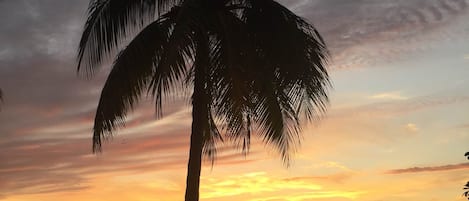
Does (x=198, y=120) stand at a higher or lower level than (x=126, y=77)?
lower

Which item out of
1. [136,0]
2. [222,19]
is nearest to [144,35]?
[136,0]

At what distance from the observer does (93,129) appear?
15227mm

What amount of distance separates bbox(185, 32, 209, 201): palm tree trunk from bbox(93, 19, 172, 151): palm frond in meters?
1.04

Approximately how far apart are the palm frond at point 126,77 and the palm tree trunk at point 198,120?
3.41ft

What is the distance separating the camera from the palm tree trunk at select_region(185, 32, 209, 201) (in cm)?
1351

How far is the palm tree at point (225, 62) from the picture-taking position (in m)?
14.1

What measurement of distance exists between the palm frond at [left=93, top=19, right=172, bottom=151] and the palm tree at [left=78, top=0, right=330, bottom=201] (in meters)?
0.02

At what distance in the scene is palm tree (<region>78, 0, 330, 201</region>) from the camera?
1409 centimetres

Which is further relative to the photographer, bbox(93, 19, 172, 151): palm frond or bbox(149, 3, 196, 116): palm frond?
bbox(93, 19, 172, 151): palm frond

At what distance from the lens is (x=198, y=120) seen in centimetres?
1400

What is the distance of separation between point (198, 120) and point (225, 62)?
138 centimetres

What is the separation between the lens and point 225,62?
14102mm

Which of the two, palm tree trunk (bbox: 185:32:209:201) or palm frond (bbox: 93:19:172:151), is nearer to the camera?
palm tree trunk (bbox: 185:32:209:201)

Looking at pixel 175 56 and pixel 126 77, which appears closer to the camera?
pixel 175 56
